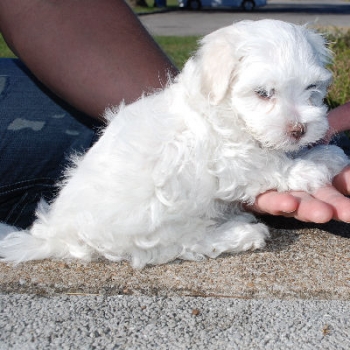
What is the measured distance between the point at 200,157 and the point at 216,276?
57cm

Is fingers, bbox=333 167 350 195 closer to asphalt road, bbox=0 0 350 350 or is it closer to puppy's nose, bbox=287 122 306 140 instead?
puppy's nose, bbox=287 122 306 140

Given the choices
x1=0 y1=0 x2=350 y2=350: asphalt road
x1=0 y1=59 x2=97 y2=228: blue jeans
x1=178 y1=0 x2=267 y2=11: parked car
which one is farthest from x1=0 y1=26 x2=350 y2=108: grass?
x1=178 y1=0 x2=267 y2=11: parked car

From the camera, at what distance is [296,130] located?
2.75m

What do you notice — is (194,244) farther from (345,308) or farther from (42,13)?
(42,13)

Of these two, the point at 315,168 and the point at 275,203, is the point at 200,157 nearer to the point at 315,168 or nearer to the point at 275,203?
the point at 275,203

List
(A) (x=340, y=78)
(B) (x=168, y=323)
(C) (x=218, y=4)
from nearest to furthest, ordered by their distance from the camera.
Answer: (B) (x=168, y=323), (A) (x=340, y=78), (C) (x=218, y=4)

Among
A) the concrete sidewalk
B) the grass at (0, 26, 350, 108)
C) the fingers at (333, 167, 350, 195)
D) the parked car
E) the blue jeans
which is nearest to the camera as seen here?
the concrete sidewalk

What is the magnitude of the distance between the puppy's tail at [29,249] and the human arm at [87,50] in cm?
109

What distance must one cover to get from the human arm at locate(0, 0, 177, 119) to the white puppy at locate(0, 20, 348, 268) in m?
0.75

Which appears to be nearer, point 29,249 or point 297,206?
point 297,206

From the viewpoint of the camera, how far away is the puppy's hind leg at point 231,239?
3031mm

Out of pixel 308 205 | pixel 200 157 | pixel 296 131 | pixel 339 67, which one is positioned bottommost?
pixel 339 67

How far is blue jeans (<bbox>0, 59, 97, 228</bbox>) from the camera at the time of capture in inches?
147

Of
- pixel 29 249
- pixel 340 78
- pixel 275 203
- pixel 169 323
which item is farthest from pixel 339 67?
pixel 169 323
